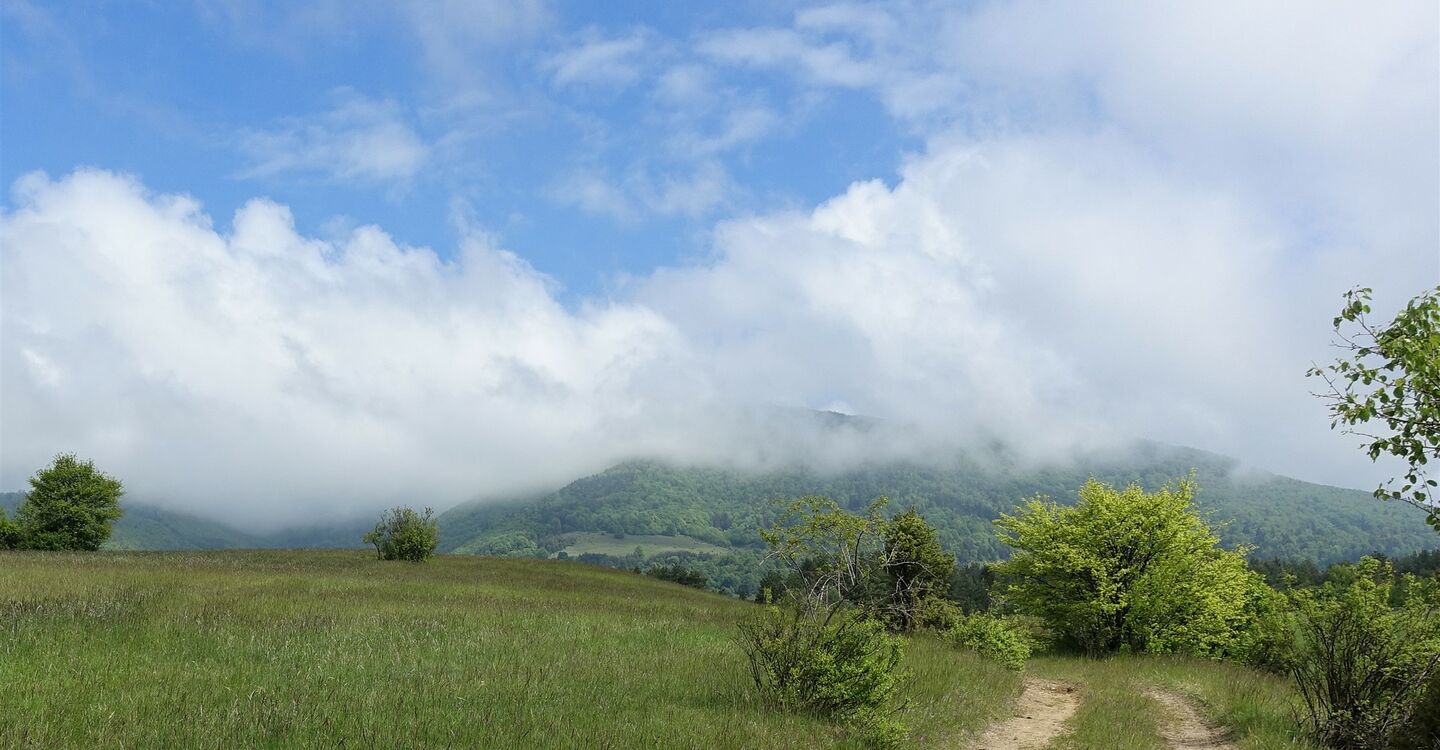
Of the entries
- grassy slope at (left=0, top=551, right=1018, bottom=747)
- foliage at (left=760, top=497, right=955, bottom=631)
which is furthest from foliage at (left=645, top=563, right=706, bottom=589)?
foliage at (left=760, top=497, right=955, bottom=631)

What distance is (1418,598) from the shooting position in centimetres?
1234

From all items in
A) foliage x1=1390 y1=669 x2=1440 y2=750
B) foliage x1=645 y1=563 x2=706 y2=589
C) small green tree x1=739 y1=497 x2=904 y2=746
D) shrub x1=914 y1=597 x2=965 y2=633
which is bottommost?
foliage x1=645 y1=563 x2=706 y2=589

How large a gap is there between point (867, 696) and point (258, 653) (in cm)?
957

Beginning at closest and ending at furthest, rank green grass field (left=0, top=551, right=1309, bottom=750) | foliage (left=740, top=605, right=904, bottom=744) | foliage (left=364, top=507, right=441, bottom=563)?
green grass field (left=0, top=551, right=1309, bottom=750), foliage (left=740, top=605, right=904, bottom=744), foliage (left=364, top=507, right=441, bottom=563)

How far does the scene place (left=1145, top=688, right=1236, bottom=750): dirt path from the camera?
12.7 metres

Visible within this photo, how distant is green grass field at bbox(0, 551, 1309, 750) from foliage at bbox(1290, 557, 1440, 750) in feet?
2.85

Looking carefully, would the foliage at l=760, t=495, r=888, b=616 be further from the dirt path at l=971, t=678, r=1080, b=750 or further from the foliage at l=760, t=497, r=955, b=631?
the dirt path at l=971, t=678, r=1080, b=750

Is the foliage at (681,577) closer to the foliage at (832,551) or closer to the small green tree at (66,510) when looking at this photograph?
the small green tree at (66,510)

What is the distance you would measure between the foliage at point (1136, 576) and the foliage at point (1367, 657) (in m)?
20.1

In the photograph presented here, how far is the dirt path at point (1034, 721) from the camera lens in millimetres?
12312

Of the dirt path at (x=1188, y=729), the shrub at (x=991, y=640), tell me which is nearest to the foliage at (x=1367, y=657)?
the dirt path at (x=1188, y=729)

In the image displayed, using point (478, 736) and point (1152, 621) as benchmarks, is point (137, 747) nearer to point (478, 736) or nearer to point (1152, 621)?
point (478, 736)

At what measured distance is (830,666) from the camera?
10539 millimetres

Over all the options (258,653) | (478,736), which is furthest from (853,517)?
(258,653)
